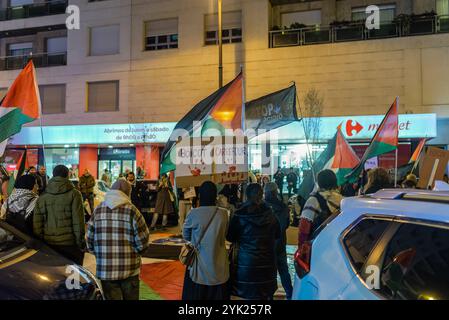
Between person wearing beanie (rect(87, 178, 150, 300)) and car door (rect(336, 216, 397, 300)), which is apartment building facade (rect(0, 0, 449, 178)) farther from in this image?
car door (rect(336, 216, 397, 300))

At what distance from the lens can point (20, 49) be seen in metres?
27.1

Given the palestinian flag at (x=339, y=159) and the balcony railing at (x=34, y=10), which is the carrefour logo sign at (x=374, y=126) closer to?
the palestinian flag at (x=339, y=159)

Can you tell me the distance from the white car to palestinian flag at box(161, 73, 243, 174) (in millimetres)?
3672

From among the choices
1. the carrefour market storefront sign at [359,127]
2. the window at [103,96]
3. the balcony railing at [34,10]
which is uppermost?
the balcony railing at [34,10]

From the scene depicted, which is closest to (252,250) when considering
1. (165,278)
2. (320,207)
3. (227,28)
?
(320,207)

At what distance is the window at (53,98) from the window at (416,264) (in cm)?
2485

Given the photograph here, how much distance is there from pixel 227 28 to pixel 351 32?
264 inches

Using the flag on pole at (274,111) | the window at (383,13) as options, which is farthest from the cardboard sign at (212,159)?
the window at (383,13)

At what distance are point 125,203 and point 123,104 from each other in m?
20.0

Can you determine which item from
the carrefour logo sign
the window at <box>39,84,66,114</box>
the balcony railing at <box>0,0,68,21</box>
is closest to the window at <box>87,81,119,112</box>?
the window at <box>39,84,66,114</box>

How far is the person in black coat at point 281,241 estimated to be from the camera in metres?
5.42

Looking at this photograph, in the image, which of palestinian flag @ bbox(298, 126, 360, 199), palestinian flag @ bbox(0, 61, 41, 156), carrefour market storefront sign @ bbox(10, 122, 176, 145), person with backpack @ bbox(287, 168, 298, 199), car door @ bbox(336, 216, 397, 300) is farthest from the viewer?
carrefour market storefront sign @ bbox(10, 122, 176, 145)

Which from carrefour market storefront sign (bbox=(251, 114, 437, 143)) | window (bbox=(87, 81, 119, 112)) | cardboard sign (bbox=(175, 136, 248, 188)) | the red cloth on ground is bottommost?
the red cloth on ground

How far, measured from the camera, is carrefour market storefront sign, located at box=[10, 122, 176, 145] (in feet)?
72.5
